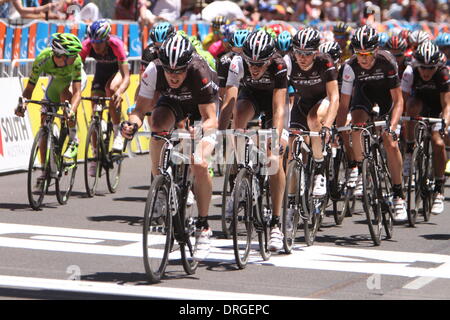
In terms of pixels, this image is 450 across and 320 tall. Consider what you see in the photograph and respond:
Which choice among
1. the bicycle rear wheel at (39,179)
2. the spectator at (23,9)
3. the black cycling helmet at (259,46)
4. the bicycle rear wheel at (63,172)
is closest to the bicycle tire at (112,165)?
the bicycle rear wheel at (63,172)

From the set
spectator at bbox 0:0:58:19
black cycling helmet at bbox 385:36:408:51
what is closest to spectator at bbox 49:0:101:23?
spectator at bbox 0:0:58:19

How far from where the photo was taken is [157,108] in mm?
9867

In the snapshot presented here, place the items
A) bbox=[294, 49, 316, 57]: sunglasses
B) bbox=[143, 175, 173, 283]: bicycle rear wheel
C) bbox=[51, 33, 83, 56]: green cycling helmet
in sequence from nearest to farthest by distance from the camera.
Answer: bbox=[143, 175, 173, 283]: bicycle rear wheel → bbox=[294, 49, 316, 57]: sunglasses → bbox=[51, 33, 83, 56]: green cycling helmet

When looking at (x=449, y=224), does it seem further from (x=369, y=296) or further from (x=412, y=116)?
(x=369, y=296)

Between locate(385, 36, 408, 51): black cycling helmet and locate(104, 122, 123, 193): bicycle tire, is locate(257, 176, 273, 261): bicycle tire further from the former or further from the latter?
locate(385, 36, 408, 51): black cycling helmet

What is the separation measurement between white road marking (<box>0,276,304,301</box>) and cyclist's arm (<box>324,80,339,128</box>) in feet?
9.82

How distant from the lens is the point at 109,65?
14.8m

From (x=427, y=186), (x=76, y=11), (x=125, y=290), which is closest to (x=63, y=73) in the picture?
(x=427, y=186)

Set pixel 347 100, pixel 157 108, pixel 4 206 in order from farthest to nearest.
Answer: pixel 4 206 < pixel 347 100 < pixel 157 108

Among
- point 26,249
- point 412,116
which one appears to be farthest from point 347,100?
point 26,249

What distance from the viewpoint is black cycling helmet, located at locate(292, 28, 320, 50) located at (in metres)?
11.2

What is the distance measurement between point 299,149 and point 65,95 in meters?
4.15

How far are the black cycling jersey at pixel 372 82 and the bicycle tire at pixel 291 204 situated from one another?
6.03ft

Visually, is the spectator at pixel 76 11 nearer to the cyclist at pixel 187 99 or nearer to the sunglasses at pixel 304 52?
the sunglasses at pixel 304 52
